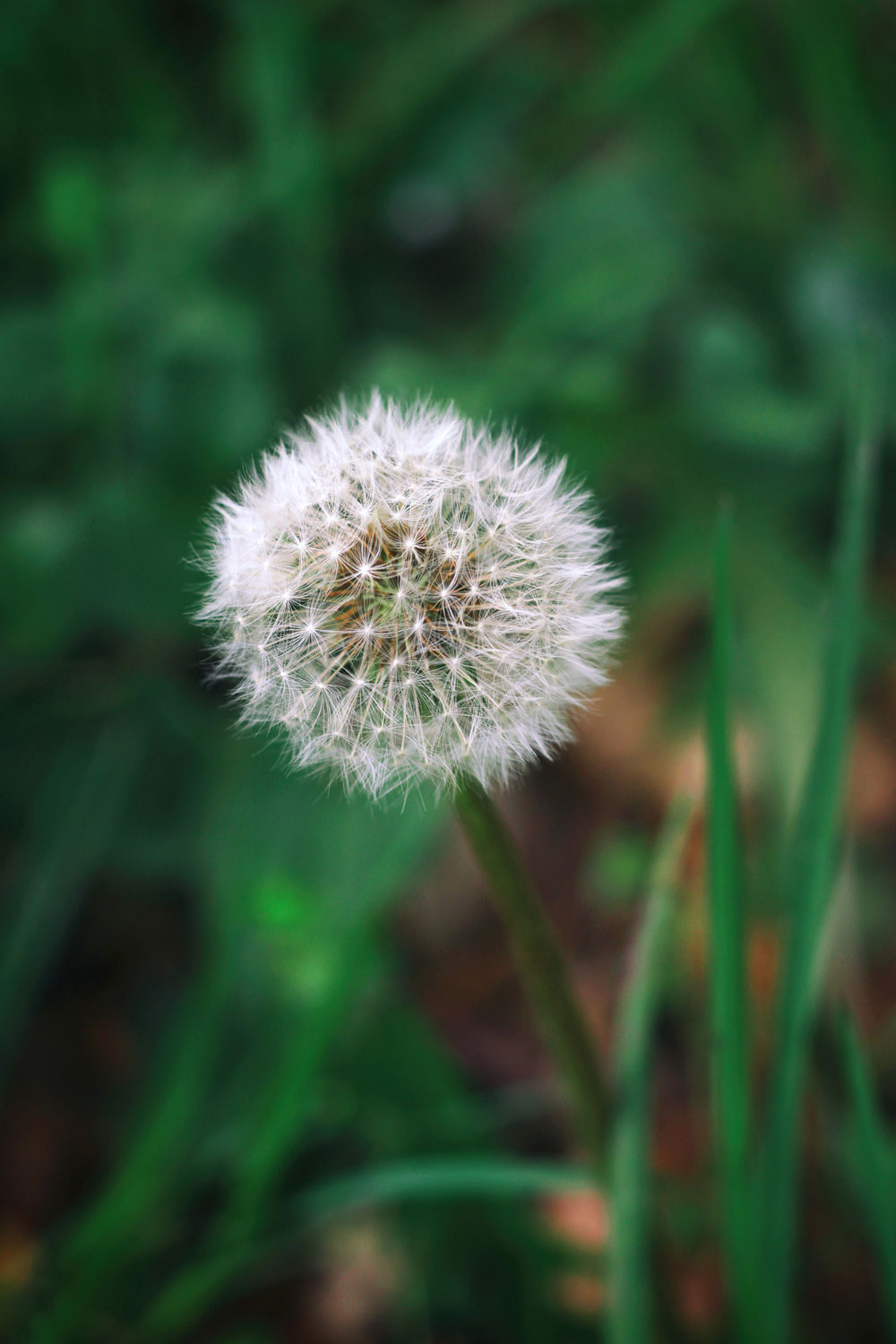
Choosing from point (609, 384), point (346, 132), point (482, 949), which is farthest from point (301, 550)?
point (346, 132)

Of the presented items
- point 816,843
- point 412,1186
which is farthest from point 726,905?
point 412,1186

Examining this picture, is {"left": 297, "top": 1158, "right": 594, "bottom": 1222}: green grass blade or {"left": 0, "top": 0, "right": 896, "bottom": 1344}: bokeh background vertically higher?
{"left": 0, "top": 0, "right": 896, "bottom": 1344}: bokeh background

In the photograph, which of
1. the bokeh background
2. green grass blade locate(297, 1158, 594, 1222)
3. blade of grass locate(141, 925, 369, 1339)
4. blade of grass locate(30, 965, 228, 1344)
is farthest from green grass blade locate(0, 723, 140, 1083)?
green grass blade locate(297, 1158, 594, 1222)

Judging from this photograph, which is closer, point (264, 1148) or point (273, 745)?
point (264, 1148)

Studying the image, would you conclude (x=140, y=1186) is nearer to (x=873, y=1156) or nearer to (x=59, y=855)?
(x=59, y=855)

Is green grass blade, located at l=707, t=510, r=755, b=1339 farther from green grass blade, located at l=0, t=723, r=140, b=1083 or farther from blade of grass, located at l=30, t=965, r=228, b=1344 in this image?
green grass blade, located at l=0, t=723, r=140, b=1083

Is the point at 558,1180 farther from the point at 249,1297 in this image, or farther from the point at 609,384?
the point at 609,384
